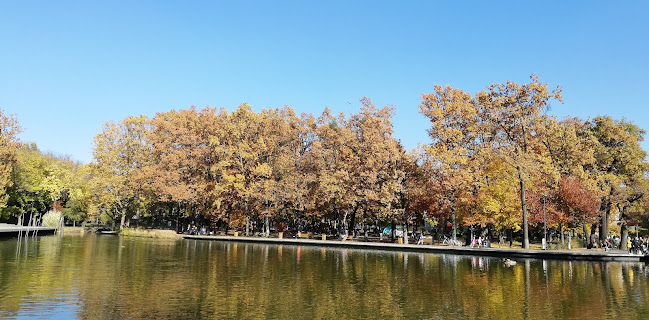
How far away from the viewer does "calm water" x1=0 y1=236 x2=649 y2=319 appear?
16016 mm

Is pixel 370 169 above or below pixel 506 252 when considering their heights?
above

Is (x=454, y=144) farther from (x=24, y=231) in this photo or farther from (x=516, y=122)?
(x=24, y=231)

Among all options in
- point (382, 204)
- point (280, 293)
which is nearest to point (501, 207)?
point (382, 204)

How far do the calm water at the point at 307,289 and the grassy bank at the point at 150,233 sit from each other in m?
29.3

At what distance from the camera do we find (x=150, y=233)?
63281mm

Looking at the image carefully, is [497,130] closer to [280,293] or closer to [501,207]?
[501,207]

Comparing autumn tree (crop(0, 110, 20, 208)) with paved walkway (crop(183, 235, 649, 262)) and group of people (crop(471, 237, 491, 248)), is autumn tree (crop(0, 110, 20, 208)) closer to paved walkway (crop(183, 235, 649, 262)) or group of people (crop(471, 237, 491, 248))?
paved walkway (crop(183, 235, 649, 262))

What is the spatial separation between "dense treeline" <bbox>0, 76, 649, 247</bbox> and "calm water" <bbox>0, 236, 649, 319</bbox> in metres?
17.9

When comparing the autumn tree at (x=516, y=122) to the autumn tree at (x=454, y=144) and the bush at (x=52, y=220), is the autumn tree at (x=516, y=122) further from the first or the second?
the bush at (x=52, y=220)

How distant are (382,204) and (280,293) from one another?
38095 millimetres

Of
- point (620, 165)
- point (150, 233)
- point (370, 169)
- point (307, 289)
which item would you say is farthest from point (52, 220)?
point (620, 165)

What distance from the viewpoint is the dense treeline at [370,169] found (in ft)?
161

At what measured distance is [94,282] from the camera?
21547mm

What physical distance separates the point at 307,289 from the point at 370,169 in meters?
35.8
